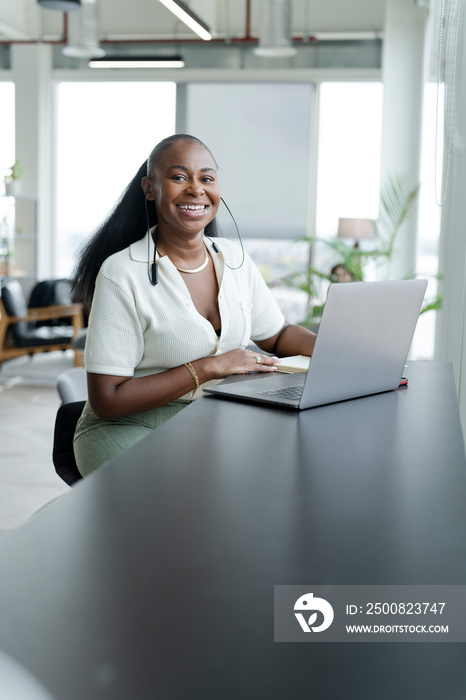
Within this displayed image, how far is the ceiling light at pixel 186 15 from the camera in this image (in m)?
5.52

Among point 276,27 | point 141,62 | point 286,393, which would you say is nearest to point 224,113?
point 141,62

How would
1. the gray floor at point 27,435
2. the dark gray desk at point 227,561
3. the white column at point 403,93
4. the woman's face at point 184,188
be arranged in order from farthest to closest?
the white column at point 403,93, the gray floor at point 27,435, the woman's face at point 184,188, the dark gray desk at point 227,561

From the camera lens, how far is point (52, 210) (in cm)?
1004

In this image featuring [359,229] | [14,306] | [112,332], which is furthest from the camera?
[14,306]

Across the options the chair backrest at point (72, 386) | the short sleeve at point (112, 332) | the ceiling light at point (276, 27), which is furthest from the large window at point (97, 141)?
the short sleeve at point (112, 332)

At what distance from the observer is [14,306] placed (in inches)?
Result: 297

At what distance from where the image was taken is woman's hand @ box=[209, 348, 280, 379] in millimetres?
1985

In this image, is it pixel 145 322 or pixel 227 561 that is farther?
pixel 145 322

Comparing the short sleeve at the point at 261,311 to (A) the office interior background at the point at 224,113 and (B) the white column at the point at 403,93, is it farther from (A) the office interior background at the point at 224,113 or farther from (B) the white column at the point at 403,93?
(A) the office interior background at the point at 224,113

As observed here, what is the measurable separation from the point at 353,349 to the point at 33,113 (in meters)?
8.97
